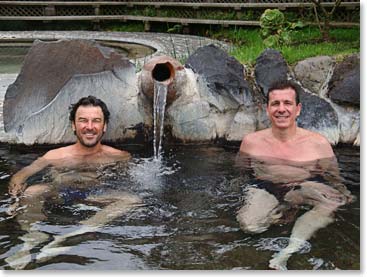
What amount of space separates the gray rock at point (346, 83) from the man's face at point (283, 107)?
4.42 ft

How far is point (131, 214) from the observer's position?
3949 millimetres

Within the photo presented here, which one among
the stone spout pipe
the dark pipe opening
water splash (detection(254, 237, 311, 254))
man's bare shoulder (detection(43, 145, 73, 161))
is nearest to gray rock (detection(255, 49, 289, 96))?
the stone spout pipe

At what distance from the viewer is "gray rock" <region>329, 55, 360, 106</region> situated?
5.79 metres

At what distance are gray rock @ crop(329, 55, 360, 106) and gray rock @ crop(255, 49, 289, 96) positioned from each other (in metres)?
→ 0.50

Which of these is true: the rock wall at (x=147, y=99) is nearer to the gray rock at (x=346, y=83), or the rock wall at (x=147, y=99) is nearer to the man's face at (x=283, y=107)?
the gray rock at (x=346, y=83)

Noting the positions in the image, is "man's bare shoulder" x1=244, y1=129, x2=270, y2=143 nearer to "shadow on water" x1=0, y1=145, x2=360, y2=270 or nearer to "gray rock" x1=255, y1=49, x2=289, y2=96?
"shadow on water" x1=0, y1=145, x2=360, y2=270

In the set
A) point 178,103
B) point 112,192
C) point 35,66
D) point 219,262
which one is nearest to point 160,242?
point 219,262

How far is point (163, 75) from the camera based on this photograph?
5.69 metres

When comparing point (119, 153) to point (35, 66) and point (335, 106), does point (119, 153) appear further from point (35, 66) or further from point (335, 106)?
point (335, 106)

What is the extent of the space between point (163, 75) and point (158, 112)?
0.36 metres

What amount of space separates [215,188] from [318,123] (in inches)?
67.9

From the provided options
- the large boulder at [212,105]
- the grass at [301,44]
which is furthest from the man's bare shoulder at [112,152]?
the grass at [301,44]

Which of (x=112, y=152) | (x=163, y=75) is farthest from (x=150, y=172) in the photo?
(x=163, y=75)

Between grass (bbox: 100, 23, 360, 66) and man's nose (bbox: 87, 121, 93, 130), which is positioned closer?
man's nose (bbox: 87, 121, 93, 130)
